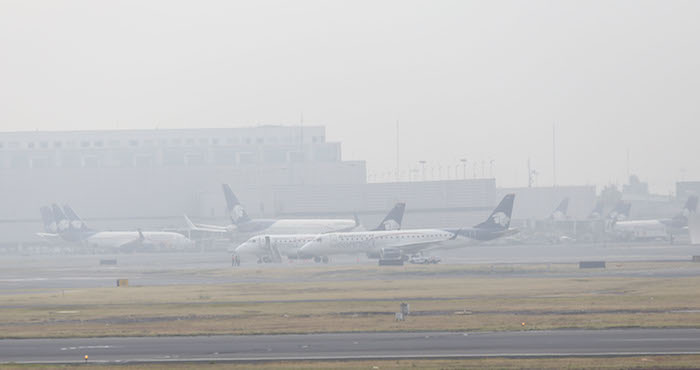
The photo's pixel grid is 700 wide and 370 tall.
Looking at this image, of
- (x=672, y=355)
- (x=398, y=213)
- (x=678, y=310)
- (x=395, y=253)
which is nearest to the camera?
(x=672, y=355)

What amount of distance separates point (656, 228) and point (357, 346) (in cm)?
14851

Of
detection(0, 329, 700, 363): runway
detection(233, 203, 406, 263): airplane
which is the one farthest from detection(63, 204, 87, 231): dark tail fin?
detection(0, 329, 700, 363): runway

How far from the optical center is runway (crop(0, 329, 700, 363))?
34.2 meters

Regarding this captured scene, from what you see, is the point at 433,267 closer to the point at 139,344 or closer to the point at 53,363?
the point at 139,344

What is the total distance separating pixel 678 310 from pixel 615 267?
1568 inches

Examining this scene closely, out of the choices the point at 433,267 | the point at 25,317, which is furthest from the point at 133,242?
the point at 25,317

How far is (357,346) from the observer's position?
1458 inches


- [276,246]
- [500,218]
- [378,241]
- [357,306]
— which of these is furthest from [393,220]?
[357,306]

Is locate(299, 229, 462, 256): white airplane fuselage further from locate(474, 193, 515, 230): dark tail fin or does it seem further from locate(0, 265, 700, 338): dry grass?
locate(0, 265, 700, 338): dry grass

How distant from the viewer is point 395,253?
103 meters

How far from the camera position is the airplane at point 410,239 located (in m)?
103

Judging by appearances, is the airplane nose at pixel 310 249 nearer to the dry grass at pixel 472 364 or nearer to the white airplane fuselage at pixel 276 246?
the white airplane fuselage at pixel 276 246

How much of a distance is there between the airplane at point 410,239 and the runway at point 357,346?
62.5 m

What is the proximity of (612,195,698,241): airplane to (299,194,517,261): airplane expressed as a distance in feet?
219
